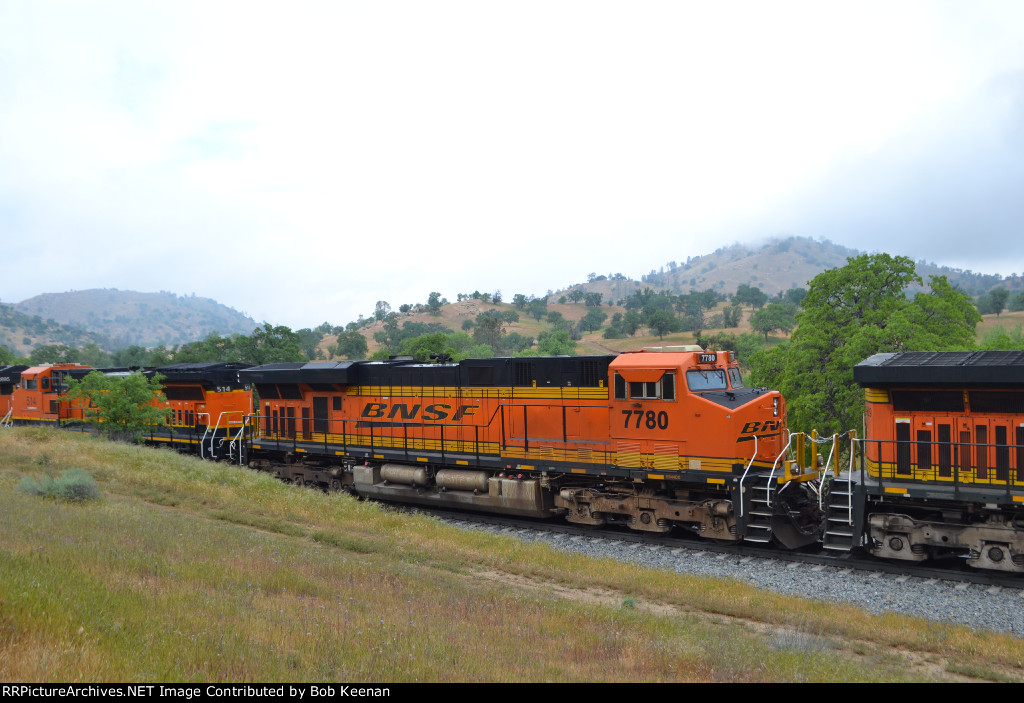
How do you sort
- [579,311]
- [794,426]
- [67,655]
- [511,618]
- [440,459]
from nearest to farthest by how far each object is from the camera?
[67,655]
[511,618]
[440,459]
[794,426]
[579,311]

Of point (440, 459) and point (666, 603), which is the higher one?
point (440, 459)

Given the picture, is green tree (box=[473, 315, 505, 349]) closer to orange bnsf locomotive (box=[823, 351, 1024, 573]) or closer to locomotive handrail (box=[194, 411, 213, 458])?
locomotive handrail (box=[194, 411, 213, 458])

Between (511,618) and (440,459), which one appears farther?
(440,459)

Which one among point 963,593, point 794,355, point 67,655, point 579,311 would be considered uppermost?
point 579,311

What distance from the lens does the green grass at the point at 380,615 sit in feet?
16.3

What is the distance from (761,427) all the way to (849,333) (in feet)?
42.6

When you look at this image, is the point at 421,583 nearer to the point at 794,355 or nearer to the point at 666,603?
the point at 666,603

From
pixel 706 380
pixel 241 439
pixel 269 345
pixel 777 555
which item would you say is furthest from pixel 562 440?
pixel 269 345

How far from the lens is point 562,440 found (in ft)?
46.3

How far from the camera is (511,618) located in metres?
7.15

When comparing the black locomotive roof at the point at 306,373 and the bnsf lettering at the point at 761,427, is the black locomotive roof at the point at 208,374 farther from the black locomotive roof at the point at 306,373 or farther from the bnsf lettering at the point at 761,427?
the bnsf lettering at the point at 761,427

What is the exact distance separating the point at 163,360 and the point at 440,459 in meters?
58.6

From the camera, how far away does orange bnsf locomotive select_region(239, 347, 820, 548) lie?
478 inches
